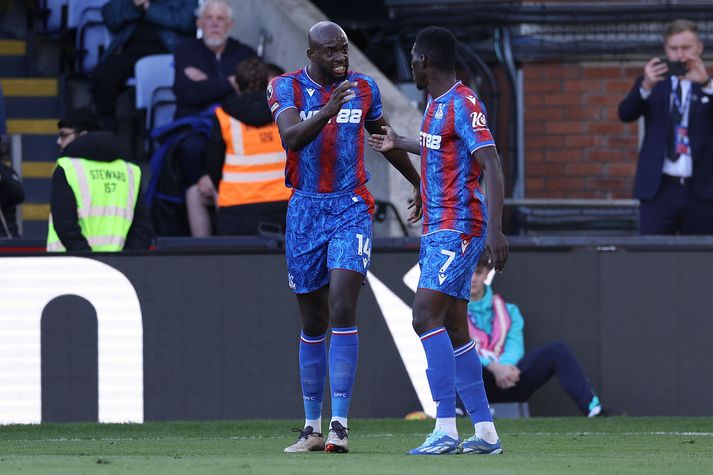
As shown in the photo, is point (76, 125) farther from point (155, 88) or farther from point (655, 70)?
point (655, 70)

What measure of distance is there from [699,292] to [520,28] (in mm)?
4069

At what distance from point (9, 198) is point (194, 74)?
197 cm

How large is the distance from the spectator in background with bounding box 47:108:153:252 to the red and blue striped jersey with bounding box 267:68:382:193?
11.3 ft

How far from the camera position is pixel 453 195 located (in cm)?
781

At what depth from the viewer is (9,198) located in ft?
40.9

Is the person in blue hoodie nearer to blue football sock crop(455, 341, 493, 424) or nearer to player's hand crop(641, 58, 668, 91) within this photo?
player's hand crop(641, 58, 668, 91)

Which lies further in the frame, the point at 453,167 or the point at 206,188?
the point at 206,188

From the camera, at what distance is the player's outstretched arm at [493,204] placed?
7.52m

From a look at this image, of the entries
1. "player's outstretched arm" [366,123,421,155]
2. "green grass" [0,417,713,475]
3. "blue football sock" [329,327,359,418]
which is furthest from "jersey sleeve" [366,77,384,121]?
"green grass" [0,417,713,475]

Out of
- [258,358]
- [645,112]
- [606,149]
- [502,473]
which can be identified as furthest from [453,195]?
[606,149]

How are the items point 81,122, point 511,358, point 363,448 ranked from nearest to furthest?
point 363,448 → point 511,358 → point 81,122

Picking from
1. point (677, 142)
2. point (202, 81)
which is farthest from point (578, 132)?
point (202, 81)

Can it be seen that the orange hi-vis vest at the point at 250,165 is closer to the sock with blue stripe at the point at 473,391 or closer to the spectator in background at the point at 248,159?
the spectator in background at the point at 248,159

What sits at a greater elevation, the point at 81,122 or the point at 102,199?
the point at 81,122
